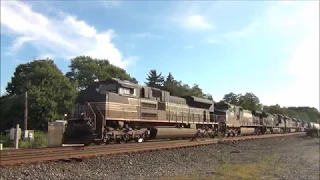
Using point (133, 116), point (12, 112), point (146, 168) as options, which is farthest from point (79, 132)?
point (12, 112)

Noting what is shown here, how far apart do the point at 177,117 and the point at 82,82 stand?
175 feet

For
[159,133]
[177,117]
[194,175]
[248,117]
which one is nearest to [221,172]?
[194,175]

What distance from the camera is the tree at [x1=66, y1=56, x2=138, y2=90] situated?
7462 cm

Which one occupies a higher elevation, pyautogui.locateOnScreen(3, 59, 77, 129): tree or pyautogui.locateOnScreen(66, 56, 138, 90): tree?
pyautogui.locateOnScreen(66, 56, 138, 90): tree

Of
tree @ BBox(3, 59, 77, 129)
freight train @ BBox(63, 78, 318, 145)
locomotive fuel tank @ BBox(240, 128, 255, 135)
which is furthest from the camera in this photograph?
tree @ BBox(3, 59, 77, 129)

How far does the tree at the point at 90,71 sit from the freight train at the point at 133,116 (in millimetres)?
46613

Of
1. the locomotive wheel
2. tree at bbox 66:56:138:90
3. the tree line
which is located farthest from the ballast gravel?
tree at bbox 66:56:138:90

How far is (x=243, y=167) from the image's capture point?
546 inches

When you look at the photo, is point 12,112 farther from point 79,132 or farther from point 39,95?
point 79,132

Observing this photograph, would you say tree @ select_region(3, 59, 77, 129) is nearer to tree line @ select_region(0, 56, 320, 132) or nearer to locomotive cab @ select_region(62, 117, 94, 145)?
tree line @ select_region(0, 56, 320, 132)

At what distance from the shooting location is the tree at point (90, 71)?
245 feet

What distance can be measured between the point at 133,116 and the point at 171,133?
394 centimetres

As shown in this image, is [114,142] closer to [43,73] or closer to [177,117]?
[177,117]

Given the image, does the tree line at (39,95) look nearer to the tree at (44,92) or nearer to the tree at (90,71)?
the tree at (44,92)
